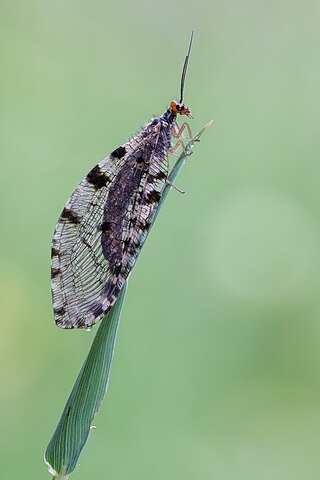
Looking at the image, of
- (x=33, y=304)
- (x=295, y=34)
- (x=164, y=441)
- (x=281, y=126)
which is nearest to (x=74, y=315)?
(x=164, y=441)

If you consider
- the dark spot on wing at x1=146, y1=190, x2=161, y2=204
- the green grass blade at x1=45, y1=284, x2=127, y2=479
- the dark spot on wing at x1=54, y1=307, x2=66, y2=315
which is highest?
the dark spot on wing at x1=146, y1=190, x2=161, y2=204

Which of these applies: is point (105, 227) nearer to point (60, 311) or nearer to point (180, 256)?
point (60, 311)

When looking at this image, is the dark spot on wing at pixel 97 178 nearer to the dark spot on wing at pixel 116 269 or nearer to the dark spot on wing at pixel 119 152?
the dark spot on wing at pixel 119 152

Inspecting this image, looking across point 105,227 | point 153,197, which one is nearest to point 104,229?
point 105,227

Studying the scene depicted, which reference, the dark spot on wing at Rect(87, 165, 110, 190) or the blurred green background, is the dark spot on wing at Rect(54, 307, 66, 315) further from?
the blurred green background

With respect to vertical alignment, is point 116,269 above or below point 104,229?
below

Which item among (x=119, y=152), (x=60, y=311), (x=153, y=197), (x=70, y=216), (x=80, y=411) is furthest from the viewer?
(x=119, y=152)

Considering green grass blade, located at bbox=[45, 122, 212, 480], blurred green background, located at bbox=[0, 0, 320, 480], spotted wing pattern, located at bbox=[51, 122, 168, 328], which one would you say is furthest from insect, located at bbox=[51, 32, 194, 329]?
blurred green background, located at bbox=[0, 0, 320, 480]
